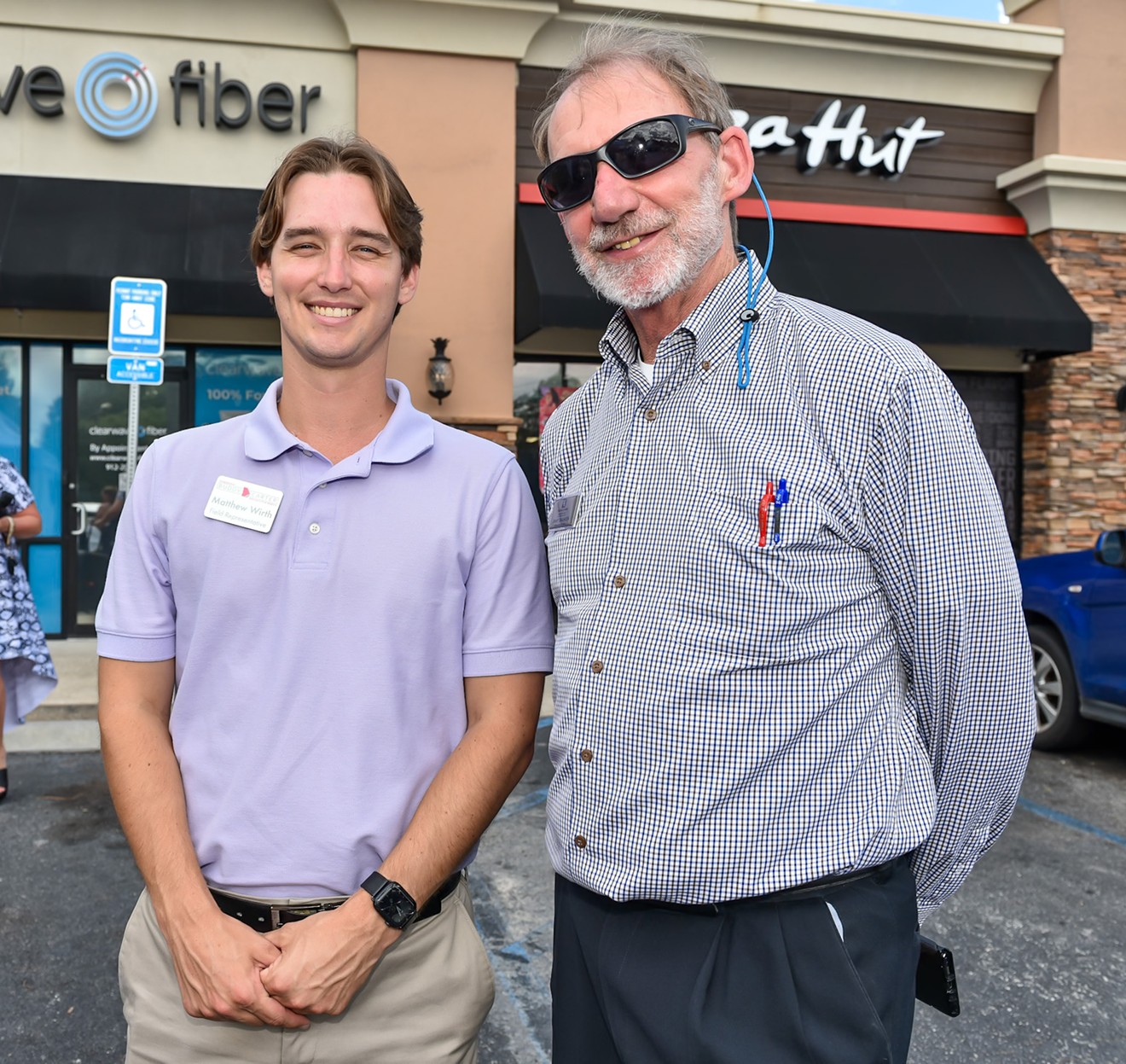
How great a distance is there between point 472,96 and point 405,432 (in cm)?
915

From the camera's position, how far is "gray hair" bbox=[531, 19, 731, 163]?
6.74 ft

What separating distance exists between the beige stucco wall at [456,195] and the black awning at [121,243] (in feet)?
5.05

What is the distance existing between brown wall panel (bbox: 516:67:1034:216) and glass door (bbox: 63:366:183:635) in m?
5.10

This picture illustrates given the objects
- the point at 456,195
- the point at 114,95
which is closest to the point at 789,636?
the point at 456,195

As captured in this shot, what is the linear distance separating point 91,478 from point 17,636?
5.82 meters

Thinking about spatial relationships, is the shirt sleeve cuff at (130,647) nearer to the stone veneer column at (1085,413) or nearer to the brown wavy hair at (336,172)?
the brown wavy hair at (336,172)

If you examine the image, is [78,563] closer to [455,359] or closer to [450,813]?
[455,359]

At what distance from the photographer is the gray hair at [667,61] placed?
2.05 metres

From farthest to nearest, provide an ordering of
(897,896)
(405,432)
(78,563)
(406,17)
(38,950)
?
1. (78,563)
2. (406,17)
3. (38,950)
4. (405,432)
5. (897,896)

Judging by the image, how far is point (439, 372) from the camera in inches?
392

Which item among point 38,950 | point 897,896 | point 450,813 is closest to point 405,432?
point 450,813

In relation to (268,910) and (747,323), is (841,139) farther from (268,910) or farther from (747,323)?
(268,910)

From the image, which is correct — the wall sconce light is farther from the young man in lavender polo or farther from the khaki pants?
the khaki pants

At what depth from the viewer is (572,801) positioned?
1.86m
